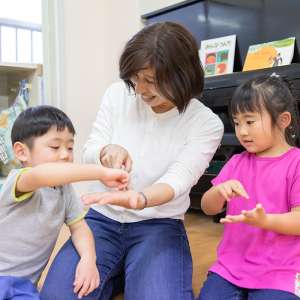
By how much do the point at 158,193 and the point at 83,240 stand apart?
24 centimetres

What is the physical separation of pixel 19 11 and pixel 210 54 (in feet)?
4.88

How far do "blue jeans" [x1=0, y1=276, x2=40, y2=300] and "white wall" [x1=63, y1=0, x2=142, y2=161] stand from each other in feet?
5.90

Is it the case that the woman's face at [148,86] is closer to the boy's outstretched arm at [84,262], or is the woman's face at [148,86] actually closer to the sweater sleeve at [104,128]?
the sweater sleeve at [104,128]

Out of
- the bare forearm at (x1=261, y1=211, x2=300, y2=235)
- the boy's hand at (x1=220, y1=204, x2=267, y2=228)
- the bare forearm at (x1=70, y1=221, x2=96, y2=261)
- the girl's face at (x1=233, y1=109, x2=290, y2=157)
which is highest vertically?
the girl's face at (x1=233, y1=109, x2=290, y2=157)

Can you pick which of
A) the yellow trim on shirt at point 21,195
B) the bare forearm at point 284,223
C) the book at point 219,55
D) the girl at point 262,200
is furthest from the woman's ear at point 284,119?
the book at point 219,55

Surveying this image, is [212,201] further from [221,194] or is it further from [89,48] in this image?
[89,48]

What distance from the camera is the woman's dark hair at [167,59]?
3.24ft

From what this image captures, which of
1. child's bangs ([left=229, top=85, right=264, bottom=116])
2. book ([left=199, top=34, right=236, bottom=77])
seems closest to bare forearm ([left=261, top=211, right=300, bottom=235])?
child's bangs ([left=229, top=85, right=264, bottom=116])

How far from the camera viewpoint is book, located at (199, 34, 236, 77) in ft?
6.97

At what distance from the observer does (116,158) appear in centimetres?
97

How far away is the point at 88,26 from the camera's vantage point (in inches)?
106

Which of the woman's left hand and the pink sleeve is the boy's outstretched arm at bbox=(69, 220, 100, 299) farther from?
the pink sleeve

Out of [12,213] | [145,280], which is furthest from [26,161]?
[145,280]

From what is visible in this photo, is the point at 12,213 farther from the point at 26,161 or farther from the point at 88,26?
the point at 88,26
